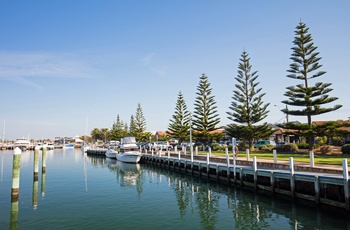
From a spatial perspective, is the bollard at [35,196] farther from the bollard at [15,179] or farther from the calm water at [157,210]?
the bollard at [15,179]

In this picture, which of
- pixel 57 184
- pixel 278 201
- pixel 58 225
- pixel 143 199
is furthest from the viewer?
pixel 57 184

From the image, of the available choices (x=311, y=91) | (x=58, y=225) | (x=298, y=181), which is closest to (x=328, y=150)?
(x=311, y=91)

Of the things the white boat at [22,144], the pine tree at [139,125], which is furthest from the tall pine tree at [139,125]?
the white boat at [22,144]

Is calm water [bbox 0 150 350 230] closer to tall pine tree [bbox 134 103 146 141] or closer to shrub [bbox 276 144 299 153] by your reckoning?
shrub [bbox 276 144 299 153]

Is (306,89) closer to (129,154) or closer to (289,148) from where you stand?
(289,148)

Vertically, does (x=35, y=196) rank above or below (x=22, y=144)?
below

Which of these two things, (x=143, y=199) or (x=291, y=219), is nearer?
(x=291, y=219)

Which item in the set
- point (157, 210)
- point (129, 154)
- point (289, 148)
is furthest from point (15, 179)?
point (289, 148)

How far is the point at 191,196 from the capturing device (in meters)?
19.7

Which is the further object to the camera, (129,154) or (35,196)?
(129,154)

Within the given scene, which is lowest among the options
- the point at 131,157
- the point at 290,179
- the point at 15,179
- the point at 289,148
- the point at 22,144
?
the point at 131,157

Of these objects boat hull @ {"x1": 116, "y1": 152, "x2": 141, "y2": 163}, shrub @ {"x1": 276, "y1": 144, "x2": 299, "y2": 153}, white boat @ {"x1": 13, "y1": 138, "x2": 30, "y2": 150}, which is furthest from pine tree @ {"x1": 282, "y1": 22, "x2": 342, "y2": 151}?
white boat @ {"x1": 13, "y1": 138, "x2": 30, "y2": 150}

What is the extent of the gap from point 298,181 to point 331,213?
303 cm

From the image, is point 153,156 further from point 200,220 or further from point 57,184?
point 200,220
